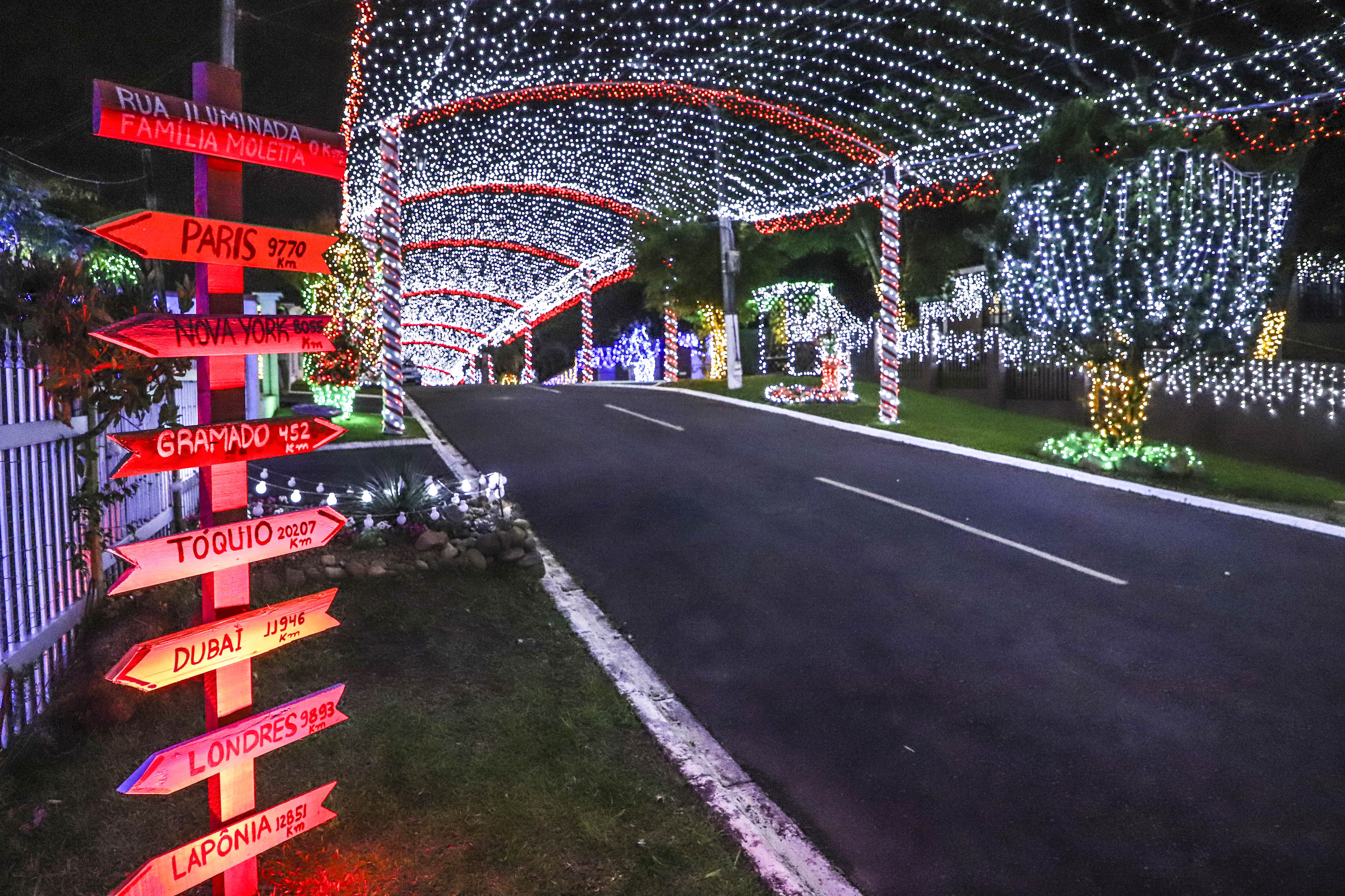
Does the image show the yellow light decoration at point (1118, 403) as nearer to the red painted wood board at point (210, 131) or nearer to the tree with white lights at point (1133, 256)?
the tree with white lights at point (1133, 256)

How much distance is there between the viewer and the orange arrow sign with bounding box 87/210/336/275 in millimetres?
2908

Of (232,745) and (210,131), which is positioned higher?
(210,131)

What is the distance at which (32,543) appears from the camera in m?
5.34

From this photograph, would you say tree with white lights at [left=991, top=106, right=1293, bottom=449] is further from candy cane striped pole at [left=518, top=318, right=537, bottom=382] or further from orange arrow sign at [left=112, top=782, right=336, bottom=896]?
candy cane striped pole at [left=518, top=318, right=537, bottom=382]

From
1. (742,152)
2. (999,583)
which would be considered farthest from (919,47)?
(999,583)

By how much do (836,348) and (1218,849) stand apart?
2224cm

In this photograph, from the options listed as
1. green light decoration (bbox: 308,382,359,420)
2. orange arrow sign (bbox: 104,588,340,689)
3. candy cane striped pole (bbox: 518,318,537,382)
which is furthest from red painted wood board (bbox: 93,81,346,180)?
candy cane striped pole (bbox: 518,318,537,382)

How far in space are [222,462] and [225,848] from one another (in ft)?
4.29

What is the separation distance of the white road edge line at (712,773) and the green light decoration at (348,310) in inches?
512

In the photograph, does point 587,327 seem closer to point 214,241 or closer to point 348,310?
point 348,310

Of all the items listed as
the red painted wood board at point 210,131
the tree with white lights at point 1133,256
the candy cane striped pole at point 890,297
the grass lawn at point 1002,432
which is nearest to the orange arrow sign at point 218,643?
the red painted wood board at point 210,131

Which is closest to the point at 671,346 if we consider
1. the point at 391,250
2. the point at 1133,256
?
the point at 391,250

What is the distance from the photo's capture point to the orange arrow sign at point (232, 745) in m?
2.95

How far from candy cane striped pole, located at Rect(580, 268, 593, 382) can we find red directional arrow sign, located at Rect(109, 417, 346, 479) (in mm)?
45354
